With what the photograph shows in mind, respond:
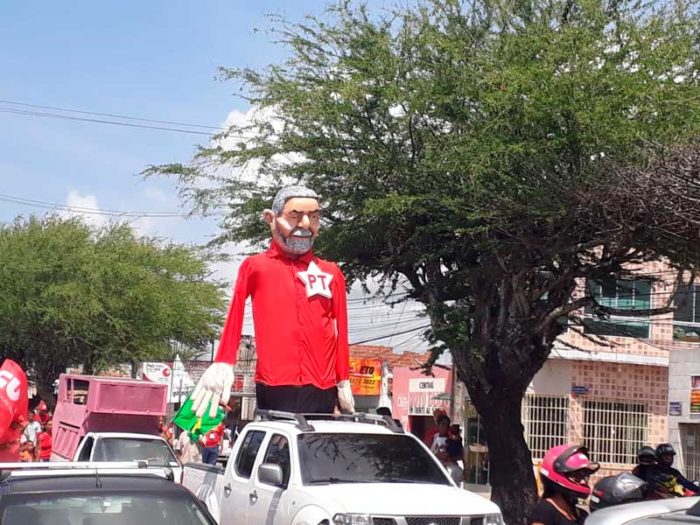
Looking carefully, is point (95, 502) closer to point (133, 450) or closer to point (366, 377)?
point (133, 450)

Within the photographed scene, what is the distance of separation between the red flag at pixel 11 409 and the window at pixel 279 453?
259 cm

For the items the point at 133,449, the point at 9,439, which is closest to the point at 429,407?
the point at 133,449

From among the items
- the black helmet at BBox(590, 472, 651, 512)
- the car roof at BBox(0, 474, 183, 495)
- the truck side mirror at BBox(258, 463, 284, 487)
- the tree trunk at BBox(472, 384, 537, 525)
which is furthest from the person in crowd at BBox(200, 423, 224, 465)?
the black helmet at BBox(590, 472, 651, 512)

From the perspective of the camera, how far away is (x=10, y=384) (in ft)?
35.6

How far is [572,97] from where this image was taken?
13.6 meters

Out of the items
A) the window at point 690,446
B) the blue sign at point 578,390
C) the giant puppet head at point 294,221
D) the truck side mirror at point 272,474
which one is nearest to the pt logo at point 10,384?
the truck side mirror at point 272,474

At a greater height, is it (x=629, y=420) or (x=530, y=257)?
(x=530, y=257)

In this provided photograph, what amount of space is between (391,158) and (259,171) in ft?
8.34

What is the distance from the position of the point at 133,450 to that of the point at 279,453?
8883mm

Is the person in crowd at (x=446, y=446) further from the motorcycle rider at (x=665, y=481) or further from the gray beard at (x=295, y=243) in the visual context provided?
the gray beard at (x=295, y=243)

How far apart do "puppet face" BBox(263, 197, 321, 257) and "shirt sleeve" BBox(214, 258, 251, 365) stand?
0.49 metres

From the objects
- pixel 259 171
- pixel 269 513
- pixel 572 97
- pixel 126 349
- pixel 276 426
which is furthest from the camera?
pixel 126 349

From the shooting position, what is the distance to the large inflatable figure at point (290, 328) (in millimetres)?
11695

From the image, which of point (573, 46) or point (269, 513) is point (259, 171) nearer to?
point (573, 46)
